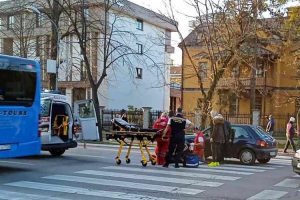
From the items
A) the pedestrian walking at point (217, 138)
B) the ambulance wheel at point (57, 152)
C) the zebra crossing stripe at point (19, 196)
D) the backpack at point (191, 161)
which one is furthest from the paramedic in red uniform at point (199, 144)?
the zebra crossing stripe at point (19, 196)

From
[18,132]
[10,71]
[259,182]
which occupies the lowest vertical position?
[259,182]

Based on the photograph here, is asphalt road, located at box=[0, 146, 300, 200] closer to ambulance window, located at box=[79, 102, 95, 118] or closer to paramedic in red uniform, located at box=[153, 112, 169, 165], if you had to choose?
paramedic in red uniform, located at box=[153, 112, 169, 165]

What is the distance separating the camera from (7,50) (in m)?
46.7

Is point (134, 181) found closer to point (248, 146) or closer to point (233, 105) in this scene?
point (248, 146)

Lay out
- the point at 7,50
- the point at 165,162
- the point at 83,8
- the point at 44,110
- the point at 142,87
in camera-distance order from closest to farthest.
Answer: the point at 165,162
the point at 44,110
the point at 83,8
the point at 7,50
the point at 142,87

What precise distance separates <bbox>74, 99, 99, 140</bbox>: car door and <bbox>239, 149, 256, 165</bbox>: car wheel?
409 inches

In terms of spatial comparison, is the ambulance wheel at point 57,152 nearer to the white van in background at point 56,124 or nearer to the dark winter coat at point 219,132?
the white van in background at point 56,124

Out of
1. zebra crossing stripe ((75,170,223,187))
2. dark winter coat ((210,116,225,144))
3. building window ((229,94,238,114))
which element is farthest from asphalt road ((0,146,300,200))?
building window ((229,94,238,114))

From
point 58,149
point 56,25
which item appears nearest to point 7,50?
point 56,25

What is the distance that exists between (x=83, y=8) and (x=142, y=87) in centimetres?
2900

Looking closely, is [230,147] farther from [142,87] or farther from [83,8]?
[142,87]

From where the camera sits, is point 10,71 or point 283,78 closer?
point 10,71

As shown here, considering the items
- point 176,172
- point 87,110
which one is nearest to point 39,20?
point 87,110

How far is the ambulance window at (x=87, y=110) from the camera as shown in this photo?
25152 mm
